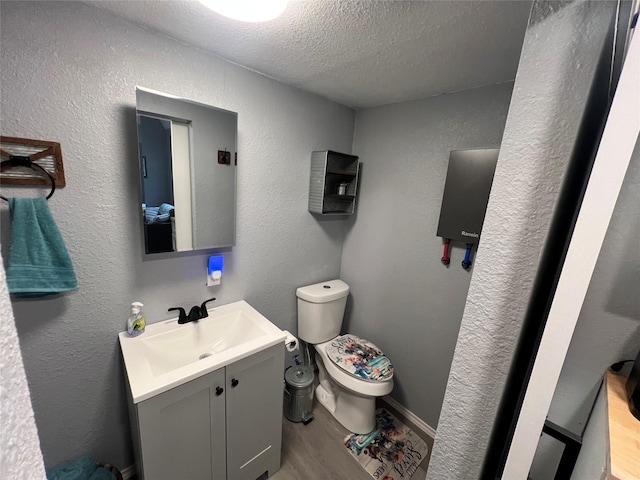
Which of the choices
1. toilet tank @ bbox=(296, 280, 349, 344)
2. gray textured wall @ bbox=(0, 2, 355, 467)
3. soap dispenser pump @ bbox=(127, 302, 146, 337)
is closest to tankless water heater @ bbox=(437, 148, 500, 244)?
toilet tank @ bbox=(296, 280, 349, 344)

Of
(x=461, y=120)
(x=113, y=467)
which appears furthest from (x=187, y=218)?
(x=461, y=120)

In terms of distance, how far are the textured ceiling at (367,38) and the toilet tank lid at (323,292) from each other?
4.29ft

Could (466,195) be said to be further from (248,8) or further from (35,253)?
(35,253)

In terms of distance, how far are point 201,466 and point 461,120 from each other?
209cm

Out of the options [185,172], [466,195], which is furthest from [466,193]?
[185,172]

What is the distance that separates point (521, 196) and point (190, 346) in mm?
1444

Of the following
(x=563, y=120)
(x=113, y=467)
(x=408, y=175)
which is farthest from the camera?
(x=408, y=175)

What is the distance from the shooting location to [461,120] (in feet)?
4.69

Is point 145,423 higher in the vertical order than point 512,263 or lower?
lower

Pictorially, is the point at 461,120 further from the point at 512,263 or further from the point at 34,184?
the point at 34,184

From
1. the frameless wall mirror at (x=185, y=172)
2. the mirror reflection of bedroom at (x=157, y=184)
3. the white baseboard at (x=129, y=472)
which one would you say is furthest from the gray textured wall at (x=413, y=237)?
the white baseboard at (x=129, y=472)

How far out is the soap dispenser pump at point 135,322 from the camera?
3.87ft

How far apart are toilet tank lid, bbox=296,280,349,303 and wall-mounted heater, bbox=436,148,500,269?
80cm

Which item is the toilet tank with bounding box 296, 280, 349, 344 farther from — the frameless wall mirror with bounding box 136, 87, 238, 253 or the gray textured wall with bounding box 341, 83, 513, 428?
the frameless wall mirror with bounding box 136, 87, 238, 253
